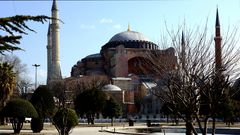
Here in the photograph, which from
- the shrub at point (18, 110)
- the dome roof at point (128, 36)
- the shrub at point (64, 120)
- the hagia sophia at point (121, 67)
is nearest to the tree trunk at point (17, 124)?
the shrub at point (18, 110)

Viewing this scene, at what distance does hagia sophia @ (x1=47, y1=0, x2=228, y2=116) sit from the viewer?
81.1 m

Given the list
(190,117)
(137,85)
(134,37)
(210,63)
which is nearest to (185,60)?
(210,63)

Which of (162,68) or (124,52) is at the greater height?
(124,52)

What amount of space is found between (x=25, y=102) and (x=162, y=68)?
12.4 metres

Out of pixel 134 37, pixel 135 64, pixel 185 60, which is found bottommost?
pixel 185 60

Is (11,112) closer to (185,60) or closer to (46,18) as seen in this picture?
(185,60)

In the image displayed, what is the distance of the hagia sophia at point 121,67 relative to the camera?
81062 millimetres

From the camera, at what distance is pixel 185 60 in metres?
13.6

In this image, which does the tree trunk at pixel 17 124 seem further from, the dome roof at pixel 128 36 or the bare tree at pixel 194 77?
the dome roof at pixel 128 36

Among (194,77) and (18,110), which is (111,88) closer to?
(18,110)

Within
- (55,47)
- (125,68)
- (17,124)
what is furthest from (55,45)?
(17,124)

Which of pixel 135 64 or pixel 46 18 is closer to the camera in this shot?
pixel 46 18

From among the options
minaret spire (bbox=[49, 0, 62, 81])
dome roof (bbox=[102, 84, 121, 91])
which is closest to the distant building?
dome roof (bbox=[102, 84, 121, 91])

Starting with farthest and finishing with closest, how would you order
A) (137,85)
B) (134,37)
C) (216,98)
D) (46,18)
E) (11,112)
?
(134,37), (137,85), (11,112), (216,98), (46,18)
